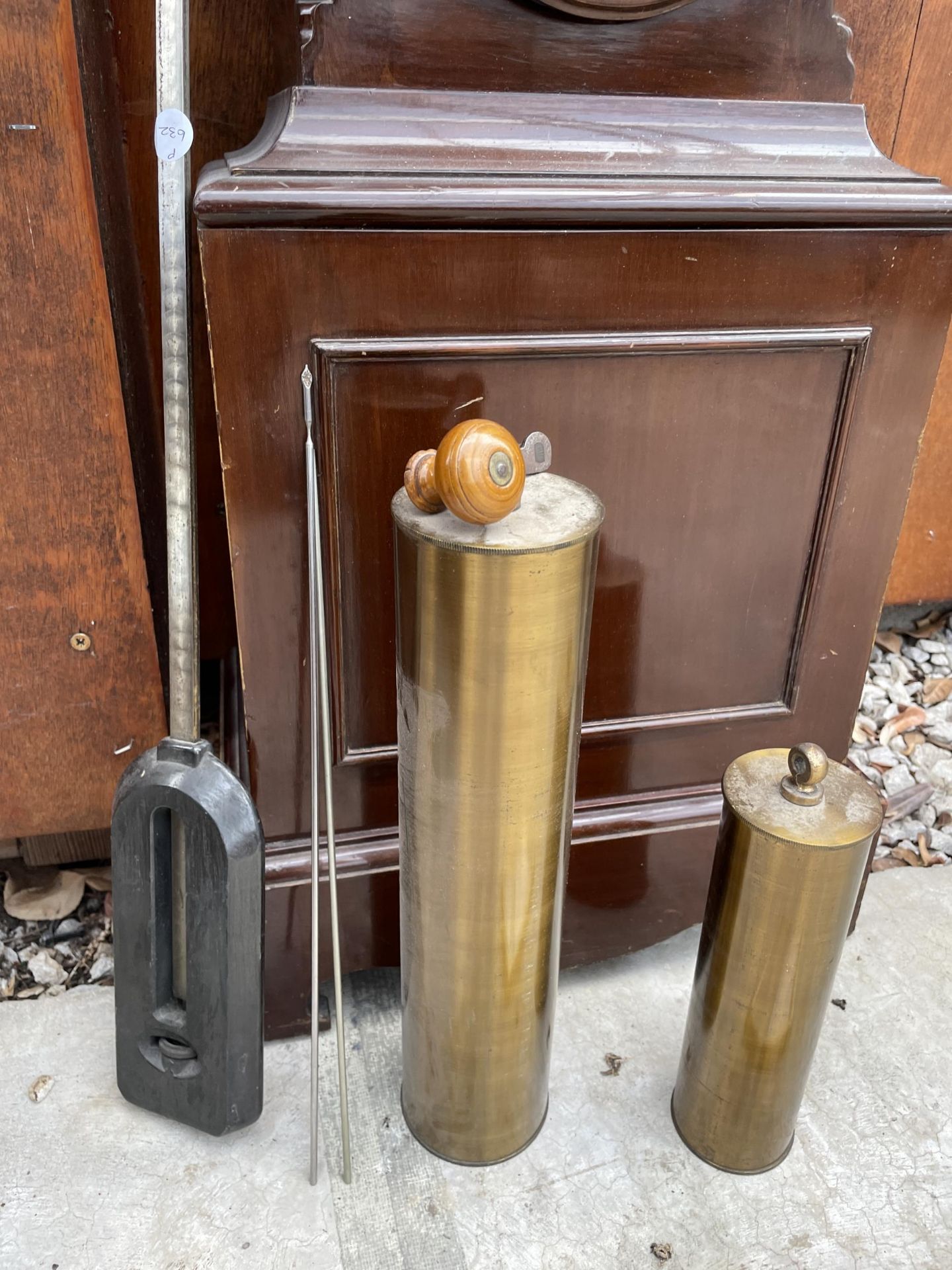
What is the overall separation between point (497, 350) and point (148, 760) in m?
0.59

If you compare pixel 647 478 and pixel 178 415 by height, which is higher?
pixel 178 415

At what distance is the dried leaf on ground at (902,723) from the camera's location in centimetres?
201

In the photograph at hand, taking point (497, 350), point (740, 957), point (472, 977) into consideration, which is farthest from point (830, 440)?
point (472, 977)

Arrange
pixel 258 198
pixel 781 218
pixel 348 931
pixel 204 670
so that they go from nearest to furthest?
1. pixel 258 198
2. pixel 781 218
3. pixel 348 931
4. pixel 204 670

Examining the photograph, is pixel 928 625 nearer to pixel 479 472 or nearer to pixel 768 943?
pixel 768 943

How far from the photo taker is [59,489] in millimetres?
1194

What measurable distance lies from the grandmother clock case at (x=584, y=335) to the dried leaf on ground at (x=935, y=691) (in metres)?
0.96

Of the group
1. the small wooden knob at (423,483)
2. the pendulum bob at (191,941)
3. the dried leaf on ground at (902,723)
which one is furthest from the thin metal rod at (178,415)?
the dried leaf on ground at (902,723)

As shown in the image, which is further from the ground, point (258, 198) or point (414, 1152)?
point (258, 198)

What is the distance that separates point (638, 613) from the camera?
120 cm

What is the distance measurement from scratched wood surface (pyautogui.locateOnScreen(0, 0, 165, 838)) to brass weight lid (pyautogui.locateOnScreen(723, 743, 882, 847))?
802mm

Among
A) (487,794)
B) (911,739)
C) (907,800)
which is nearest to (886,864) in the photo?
(907,800)

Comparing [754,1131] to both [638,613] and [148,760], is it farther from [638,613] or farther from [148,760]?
[148,760]

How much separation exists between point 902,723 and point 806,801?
1153mm
